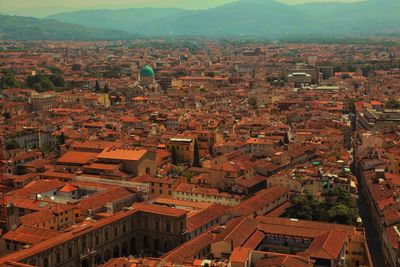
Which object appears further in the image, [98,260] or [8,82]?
[8,82]

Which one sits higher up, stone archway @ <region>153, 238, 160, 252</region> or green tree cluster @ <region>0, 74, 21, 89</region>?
green tree cluster @ <region>0, 74, 21, 89</region>

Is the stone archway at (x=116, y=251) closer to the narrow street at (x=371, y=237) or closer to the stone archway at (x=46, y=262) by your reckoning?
the stone archway at (x=46, y=262)

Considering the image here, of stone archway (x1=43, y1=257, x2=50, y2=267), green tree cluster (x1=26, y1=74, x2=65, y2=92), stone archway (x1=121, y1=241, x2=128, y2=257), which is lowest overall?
stone archway (x1=121, y1=241, x2=128, y2=257)

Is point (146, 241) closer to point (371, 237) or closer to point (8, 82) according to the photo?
point (371, 237)

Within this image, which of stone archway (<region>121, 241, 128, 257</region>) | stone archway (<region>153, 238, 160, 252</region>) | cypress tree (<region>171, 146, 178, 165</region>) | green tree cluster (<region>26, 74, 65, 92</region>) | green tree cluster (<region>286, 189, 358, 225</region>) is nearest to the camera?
stone archway (<region>121, 241, 128, 257</region>)

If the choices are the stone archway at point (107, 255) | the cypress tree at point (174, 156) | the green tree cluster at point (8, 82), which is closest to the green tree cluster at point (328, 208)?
the stone archway at point (107, 255)

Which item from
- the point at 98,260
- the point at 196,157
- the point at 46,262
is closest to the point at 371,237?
the point at 98,260

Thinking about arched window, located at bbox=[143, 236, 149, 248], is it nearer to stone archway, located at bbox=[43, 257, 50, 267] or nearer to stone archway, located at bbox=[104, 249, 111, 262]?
stone archway, located at bbox=[104, 249, 111, 262]

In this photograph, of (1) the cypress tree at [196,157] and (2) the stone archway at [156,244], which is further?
(1) the cypress tree at [196,157]

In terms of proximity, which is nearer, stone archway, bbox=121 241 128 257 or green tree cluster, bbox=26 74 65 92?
stone archway, bbox=121 241 128 257

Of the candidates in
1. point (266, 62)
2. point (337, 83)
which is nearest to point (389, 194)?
point (337, 83)

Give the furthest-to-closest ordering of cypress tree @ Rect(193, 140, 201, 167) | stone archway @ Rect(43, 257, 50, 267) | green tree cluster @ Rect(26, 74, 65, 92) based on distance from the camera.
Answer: green tree cluster @ Rect(26, 74, 65, 92), cypress tree @ Rect(193, 140, 201, 167), stone archway @ Rect(43, 257, 50, 267)

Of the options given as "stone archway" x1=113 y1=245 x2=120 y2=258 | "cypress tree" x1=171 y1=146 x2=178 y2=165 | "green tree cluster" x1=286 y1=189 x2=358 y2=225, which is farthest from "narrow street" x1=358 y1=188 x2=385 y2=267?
"cypress tree" x1=171 y1=146 x2=178 y2=165
